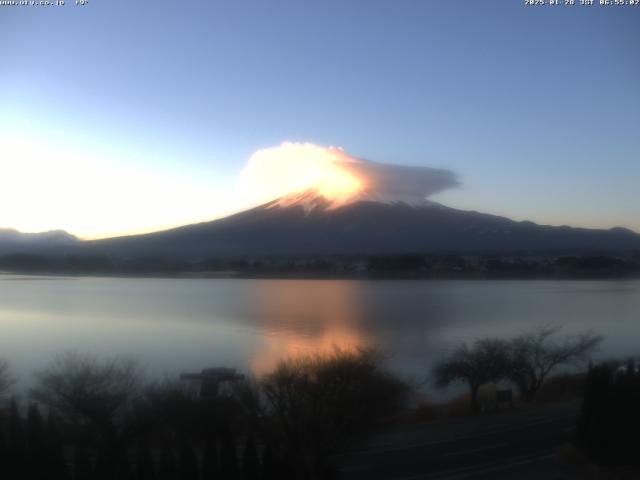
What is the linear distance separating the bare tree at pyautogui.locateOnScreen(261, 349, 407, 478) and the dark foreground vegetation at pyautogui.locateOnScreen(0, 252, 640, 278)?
35267mm

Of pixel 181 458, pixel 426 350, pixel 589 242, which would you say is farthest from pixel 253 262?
pixel 181 458

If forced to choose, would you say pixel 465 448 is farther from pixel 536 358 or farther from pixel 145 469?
pixel 536 358

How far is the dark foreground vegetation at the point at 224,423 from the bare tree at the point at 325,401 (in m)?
0.01

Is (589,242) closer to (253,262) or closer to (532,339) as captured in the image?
(253,262)

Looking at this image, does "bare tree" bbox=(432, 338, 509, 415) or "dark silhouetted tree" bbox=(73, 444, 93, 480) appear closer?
"dark silhouetted tree" bbox=(73, 444, 93, 480)

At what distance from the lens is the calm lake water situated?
14508 mm

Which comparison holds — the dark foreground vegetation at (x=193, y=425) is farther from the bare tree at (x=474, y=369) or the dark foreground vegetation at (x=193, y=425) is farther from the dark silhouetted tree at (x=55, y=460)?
the bare tree at (x=474, y=369)

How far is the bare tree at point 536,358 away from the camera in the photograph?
11383 millimetres

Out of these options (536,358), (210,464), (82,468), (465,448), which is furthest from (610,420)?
(536,358)

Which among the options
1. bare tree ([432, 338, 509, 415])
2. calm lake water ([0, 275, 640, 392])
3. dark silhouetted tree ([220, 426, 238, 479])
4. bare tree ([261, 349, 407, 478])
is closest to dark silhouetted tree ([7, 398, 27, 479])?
dark silhouetted tree ([220, 426, 238, 479])

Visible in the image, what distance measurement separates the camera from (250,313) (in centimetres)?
2320

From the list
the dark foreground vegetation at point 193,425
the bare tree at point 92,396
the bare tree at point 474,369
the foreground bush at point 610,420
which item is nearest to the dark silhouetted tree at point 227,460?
the dark foreground vegetation at point 193,425

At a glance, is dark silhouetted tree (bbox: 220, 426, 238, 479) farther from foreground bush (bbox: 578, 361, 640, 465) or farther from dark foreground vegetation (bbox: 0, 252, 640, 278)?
dark foreground vegetation (bbox: 0, 252, 640, 278)

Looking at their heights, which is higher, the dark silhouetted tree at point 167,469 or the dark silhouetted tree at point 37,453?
the dark silhouetted tree at point 37,453
